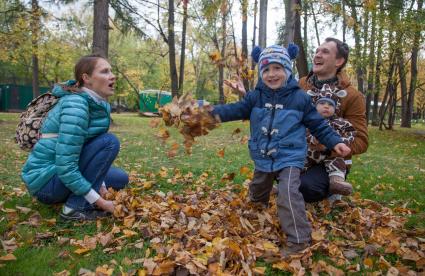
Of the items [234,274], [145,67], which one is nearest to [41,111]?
[234,274]

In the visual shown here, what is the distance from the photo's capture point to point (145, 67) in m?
44.4

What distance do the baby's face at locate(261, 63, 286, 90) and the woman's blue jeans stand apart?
1.45 meters

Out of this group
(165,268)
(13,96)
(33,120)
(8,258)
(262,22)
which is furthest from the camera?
(13,96)

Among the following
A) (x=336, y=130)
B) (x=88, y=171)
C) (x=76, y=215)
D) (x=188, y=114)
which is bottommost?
(x=76, y=215)

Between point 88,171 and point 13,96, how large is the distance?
33.9m

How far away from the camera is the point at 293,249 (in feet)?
8.82

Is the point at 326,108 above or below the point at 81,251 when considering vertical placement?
above

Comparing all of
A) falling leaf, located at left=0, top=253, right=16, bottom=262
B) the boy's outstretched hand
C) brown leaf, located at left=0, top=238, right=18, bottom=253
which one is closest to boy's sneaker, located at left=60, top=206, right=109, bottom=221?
brown leaf, located at left=0, top=238, right=18, bottom=253

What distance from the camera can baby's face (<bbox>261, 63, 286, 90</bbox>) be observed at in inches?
118

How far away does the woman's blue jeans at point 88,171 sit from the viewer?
3.29 m

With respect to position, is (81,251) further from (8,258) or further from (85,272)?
(8,258)

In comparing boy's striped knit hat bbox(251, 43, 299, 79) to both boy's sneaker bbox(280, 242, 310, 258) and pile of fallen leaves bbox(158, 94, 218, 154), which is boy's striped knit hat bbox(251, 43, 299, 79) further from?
boy's sneaker bbox(280, 242, 310, 258)

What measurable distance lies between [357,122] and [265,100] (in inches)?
46.1

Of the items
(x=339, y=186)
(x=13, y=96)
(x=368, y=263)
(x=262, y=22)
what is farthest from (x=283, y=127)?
(x=13, y=96)
